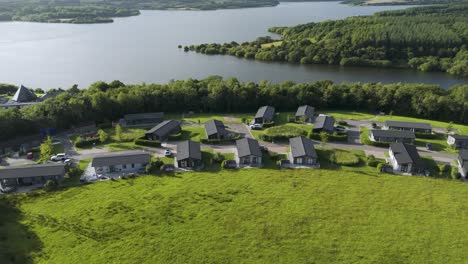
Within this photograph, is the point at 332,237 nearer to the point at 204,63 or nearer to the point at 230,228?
the point at 230,228

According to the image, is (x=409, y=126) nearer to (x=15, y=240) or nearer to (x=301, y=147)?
(x=301, y=147)

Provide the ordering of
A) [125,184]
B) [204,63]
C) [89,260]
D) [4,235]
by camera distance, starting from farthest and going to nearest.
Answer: [204,63] → [125,184] → [4,235] → [89,260]

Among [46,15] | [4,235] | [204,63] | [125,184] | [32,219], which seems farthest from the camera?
[46,15]

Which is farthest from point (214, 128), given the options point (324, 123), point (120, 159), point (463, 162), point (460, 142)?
point (460, 142)

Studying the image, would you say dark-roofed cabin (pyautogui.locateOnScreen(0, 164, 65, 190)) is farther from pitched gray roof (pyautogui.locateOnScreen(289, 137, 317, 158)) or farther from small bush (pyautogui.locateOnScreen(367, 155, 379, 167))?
small bush (pyautogui.locateOnScreen(367, 155, 379, 167))

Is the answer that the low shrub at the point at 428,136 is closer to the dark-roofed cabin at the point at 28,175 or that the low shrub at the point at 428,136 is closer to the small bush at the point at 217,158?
the small bush at the point at 217,158

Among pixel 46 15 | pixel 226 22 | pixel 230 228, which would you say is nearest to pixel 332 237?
pixel 230 228
